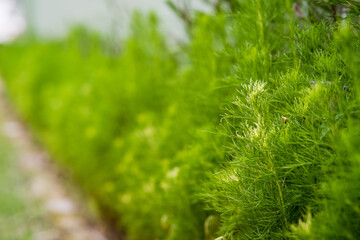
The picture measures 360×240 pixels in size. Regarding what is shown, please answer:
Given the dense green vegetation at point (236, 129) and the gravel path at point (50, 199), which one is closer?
the dense green vegetation at point (236, 129)

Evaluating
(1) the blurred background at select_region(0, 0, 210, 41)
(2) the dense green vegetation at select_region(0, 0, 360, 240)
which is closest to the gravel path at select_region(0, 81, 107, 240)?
(2) the dense green vegetation at select_region(0, 0, 360, 240)

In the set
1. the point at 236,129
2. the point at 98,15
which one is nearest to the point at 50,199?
the point at 98,15

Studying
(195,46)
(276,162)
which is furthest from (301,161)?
(195,46)

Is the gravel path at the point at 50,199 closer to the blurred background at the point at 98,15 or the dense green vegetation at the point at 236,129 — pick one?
the dense green vegetation at the point at 236,129

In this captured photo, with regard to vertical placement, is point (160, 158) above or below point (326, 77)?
above

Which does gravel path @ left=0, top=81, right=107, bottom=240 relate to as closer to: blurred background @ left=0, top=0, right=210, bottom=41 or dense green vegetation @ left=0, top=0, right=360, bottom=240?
dense green vegetation @ left=0, top=0, right=360, bottom=240

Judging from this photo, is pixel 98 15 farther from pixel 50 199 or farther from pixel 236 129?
pixel 236 129

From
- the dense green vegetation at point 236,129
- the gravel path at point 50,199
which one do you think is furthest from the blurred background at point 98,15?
the gravel path at point 50,199

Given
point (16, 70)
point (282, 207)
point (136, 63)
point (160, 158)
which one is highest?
point (16, 70)

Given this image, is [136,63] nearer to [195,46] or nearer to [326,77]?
[195,46]
